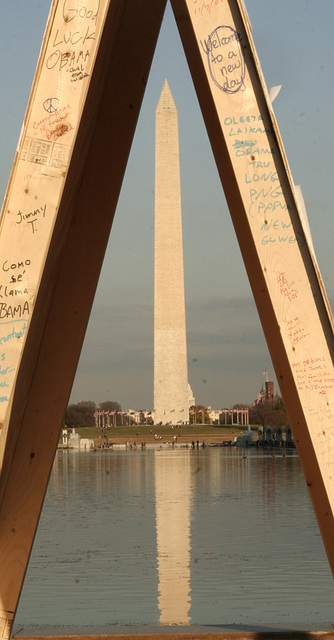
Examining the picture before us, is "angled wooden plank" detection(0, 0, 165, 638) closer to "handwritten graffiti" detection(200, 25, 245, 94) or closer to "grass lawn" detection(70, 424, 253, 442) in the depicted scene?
"handwritten graffiti" detection(200, 25, 245, 94)

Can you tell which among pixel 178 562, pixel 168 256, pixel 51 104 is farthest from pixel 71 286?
pixel 168 256

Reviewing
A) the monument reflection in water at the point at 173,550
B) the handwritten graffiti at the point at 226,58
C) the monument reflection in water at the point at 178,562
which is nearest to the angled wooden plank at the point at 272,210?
the handwritten graffiti at the point at 226,58

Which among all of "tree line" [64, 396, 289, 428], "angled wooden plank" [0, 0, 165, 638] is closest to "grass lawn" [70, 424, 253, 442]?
"tree line" [64, 396, 289, 428]

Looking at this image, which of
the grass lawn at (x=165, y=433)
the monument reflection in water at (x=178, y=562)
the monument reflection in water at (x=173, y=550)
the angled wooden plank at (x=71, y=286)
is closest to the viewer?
the angled wooden plank at (x=71, y=286)

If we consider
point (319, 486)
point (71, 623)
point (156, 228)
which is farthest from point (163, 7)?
point (156, 228)

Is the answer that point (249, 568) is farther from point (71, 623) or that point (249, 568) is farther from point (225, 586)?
point (71, 623)

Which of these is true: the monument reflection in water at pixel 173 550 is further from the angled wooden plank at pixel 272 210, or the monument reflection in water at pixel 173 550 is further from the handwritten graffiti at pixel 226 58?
the handwritten graffiti at pixel 226 58

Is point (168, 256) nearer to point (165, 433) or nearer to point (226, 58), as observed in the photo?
point (165, 433)
